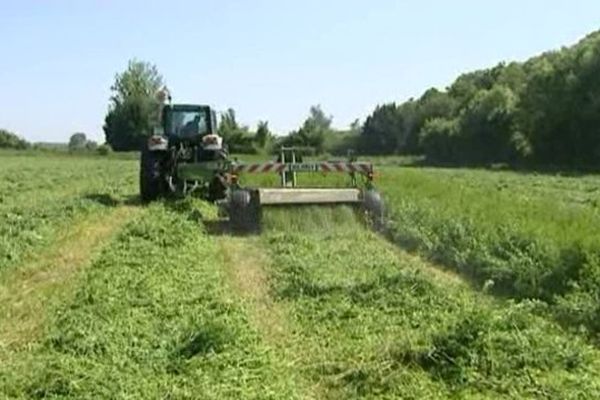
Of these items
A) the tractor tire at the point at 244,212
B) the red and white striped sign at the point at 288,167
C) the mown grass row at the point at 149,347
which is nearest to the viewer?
the mown grass row at the point at 149,347

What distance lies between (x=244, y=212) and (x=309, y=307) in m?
5.67

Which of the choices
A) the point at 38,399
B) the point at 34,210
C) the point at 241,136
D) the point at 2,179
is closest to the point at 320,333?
the point at 38,399

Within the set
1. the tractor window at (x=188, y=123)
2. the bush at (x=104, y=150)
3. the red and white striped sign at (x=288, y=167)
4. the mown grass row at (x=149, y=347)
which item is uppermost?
the tractor window at (x=188, y=123)

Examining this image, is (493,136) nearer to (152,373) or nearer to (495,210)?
(495,210)

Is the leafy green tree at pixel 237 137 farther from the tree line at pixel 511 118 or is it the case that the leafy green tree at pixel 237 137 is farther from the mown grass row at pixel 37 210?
the mown grass row at pixel 37 210

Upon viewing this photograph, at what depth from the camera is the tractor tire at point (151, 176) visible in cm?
1717

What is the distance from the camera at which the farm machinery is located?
42.0 ft

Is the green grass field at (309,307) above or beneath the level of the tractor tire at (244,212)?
beneath

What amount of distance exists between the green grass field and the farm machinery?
13.2 inches

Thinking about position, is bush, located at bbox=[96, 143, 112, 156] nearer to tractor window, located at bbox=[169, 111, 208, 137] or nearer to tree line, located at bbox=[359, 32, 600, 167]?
tree line, located at bbox=[359, 32, 600, 167]

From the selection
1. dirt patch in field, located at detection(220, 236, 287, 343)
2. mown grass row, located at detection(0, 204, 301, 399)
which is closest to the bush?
dirt patch in field, located at detection(220, 236, 287, 343)

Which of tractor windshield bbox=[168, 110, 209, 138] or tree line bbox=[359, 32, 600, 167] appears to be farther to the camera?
tree line bbox=[359, 32, 600, 167]

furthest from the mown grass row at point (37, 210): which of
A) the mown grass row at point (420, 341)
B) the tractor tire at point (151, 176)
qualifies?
the mown grass row at point (420, 341)

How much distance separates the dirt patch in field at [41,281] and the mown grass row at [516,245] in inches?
172
